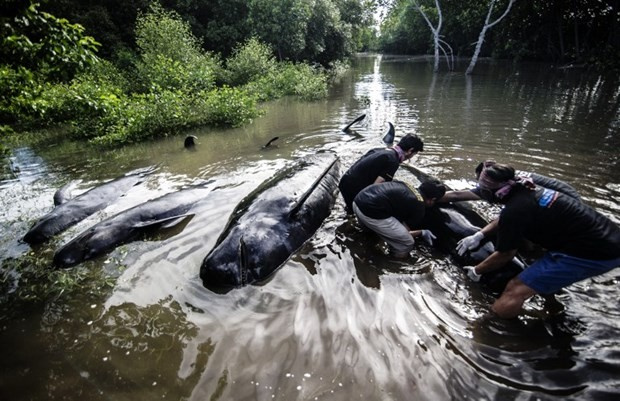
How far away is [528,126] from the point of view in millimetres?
10172

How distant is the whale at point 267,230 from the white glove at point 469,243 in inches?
85.5

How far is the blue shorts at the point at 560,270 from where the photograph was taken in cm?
315

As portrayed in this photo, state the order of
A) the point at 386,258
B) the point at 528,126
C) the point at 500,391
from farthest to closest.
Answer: the point at 528,126 < the point at 386,258 < the point at 500,391

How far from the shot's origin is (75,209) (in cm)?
566

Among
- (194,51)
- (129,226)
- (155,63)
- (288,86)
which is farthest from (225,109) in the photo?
(194,51)

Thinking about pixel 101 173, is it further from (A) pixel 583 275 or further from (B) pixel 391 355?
(A) pixel 583 275

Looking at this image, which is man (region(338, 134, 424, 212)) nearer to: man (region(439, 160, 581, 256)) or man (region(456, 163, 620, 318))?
man (region(439, 160, 581, 256))

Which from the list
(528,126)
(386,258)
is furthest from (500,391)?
(528,126)

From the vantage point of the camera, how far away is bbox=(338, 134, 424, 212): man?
16.8 feet

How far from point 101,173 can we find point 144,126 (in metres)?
3.14

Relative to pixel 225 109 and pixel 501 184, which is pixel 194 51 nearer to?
pixel 225 109

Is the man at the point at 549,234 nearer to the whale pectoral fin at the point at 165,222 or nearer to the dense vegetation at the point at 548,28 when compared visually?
the whale pectoral fin at the point at 165,222

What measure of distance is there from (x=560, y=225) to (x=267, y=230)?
133 inches

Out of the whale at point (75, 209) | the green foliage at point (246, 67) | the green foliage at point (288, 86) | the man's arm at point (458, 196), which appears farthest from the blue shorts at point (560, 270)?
the green foliage at point (246, 67)
